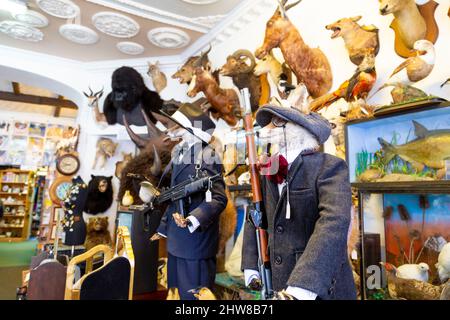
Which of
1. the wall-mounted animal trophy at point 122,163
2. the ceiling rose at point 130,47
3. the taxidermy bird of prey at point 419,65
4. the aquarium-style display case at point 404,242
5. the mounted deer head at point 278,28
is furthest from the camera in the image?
the wall-mounted animal trophy at point 122,163

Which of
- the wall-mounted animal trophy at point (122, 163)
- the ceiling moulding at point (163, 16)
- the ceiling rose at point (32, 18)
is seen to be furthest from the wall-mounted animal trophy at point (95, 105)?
the ceiling moulding at point (163, 16)

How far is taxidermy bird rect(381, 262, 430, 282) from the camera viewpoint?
1058 millimetres

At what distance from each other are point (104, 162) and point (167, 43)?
1623 millimetres

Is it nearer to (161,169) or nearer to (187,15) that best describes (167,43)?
(187,15)

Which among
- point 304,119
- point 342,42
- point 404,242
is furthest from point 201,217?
point 342,42

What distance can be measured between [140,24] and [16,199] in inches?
213

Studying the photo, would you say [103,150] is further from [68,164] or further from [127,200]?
[127,200]

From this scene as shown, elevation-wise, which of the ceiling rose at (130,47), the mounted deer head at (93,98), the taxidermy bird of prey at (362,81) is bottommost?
the taxidermy bird of prey at (362,81)

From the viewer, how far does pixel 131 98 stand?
316cm

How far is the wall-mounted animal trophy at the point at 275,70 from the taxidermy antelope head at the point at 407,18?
0.64 meters

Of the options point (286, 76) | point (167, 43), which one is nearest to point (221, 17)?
point (167, 43)

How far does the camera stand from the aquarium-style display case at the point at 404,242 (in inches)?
40.4

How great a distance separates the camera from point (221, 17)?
249cm

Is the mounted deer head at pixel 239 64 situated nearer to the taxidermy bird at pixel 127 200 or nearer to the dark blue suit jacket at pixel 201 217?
the dark blue suit jacket at pixel 201 217
